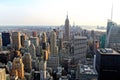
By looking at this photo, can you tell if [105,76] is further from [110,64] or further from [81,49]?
[81,49]

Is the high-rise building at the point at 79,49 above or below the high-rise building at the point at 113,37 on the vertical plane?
below

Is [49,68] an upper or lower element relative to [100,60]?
lower

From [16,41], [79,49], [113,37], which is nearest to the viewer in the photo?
[79,49]

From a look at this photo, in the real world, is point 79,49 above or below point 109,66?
below

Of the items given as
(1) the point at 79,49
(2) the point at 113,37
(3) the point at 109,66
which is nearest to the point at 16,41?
(1) the point at 79,49

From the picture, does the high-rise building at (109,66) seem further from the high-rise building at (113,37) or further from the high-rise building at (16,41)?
the high-rise building at (16,41)

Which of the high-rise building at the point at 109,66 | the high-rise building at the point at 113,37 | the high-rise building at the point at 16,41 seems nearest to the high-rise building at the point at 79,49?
the high-rise building at the point at 113,37

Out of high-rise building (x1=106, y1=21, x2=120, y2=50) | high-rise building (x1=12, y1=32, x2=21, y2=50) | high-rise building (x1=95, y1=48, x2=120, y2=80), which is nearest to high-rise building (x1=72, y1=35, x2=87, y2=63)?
high-rise building (x1=106, y1=21, x2=120, y2=50)

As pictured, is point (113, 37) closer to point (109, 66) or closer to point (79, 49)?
point (79, 49)

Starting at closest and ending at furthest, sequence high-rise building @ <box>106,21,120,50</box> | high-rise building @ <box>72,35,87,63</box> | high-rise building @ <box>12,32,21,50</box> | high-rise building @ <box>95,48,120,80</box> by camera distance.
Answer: high-rise building @ <box>95,48,120,80</box> → high-rise building @ <box>72,35,87,63</box> → high-rise building @ <box>106,21,120,50</box> → high-rise building @ <box>12,32,21,50</box>

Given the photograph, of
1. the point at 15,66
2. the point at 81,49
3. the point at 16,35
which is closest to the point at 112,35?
the point at 81,49

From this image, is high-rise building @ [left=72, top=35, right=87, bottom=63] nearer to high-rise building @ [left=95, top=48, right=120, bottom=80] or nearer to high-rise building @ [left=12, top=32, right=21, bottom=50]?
high-rise building @ [left=95, top=48, right=120, bottom=80]
